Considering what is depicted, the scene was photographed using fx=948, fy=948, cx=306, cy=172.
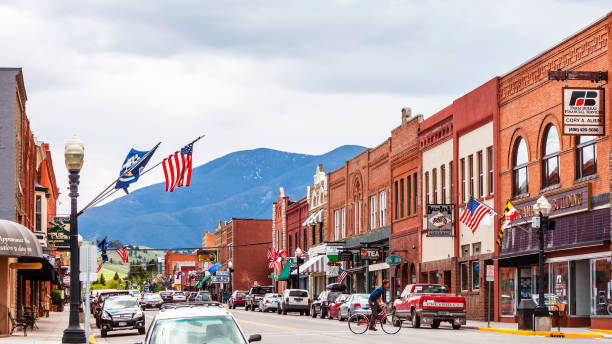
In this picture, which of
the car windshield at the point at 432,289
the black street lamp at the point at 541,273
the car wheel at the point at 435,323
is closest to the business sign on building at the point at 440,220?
the car windshield at the point at 432,289

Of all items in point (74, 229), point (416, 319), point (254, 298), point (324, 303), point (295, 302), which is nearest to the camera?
point (74, 229)

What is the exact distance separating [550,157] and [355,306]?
11805 millimetres

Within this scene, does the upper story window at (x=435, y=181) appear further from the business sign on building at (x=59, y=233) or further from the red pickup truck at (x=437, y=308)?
the business sign on building at (x=59, y=233)

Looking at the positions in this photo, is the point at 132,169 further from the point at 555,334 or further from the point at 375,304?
the point at 555,334

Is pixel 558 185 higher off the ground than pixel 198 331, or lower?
higher

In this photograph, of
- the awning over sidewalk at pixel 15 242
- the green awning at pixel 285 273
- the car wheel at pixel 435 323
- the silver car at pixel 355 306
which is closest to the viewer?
the awning over sidewalk at pixel 15 242

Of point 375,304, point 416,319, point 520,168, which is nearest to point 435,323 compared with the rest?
point 416,319

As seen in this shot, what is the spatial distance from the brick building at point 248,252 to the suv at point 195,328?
340ft

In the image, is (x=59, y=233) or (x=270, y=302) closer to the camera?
(x=59, y=233)

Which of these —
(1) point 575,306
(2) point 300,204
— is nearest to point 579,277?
(1) point 575,306

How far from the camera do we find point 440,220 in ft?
162

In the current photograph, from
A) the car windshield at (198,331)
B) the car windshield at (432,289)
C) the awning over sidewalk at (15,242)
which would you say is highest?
the awning over sidewalk at (15,242)

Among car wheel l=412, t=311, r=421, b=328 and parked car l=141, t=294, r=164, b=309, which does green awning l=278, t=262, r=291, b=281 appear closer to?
parked car l=141, t=294, r=164, b=309

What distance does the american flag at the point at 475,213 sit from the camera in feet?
134
